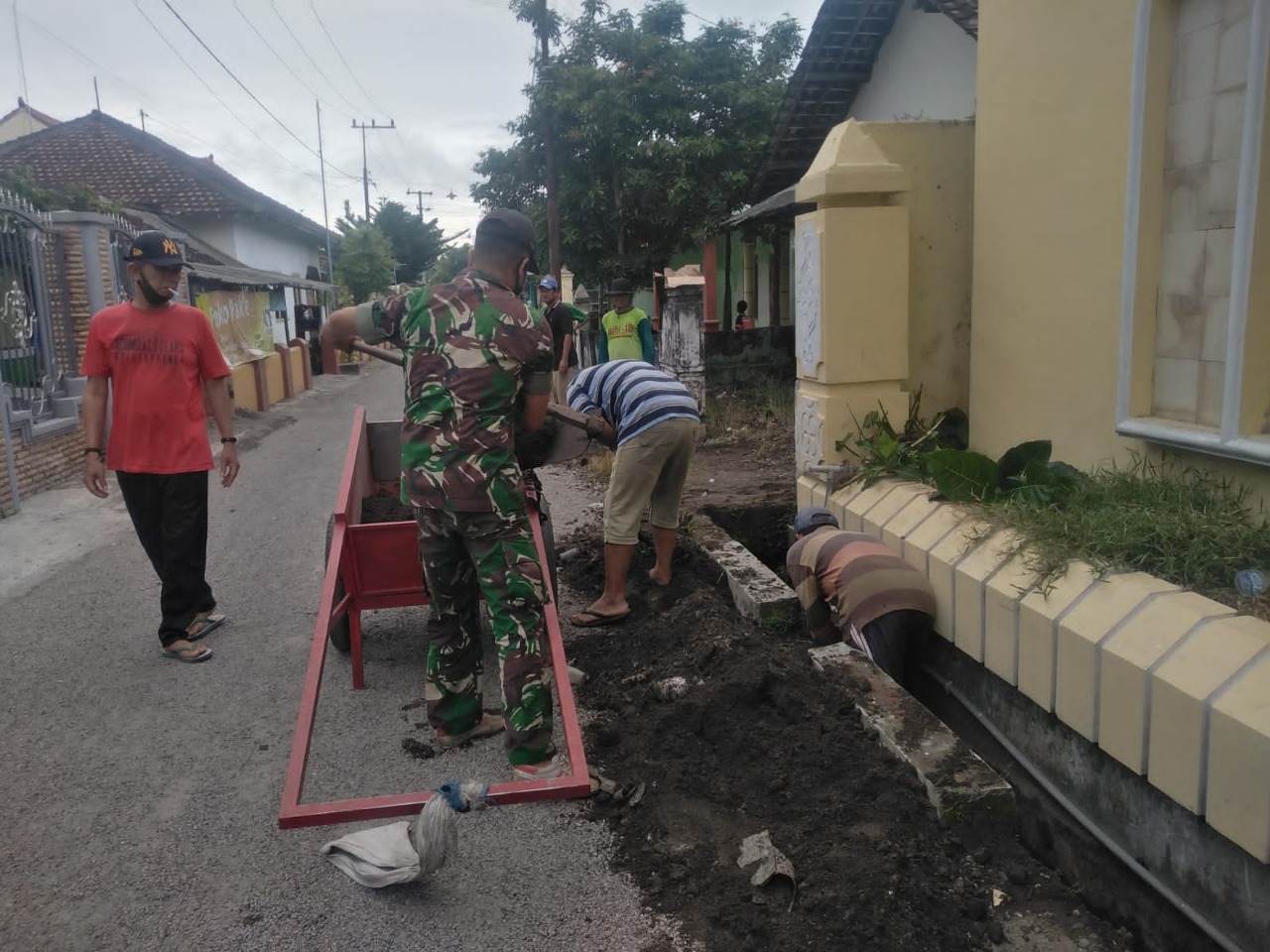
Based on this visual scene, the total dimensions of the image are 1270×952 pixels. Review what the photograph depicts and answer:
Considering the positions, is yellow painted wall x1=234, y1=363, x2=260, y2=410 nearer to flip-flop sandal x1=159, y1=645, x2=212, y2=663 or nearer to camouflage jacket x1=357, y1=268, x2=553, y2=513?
flip-flop sandal x1=159, y1=645, x2=212, y2=663

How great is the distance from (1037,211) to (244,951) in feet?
14.6

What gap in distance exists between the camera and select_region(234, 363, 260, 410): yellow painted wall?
637 inches

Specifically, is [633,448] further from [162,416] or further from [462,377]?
[162,416]

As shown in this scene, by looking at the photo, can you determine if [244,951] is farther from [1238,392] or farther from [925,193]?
[925,193]

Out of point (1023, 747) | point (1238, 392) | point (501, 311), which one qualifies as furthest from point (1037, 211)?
point (501, 311)

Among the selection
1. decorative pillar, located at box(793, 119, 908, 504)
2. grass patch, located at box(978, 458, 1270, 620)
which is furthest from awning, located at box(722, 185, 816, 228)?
grass patch, located at box(978, 458, 1270, 620)

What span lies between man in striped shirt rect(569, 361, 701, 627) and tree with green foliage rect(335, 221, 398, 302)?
33743 millimetres

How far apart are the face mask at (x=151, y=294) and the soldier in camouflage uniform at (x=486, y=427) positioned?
5.99 feet

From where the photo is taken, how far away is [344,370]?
2844cm

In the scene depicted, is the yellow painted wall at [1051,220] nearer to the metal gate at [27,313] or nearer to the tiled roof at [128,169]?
the metal gate at [27,313]

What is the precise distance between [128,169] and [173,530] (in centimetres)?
2307

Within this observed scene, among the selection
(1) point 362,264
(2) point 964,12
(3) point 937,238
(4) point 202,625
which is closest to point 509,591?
(4) point 202,625

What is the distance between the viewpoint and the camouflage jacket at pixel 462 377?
10.4 feet

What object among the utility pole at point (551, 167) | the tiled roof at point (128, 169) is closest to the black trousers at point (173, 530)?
the utility pole at point (551, 167)
